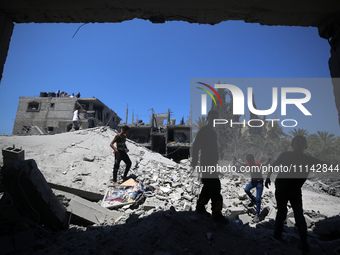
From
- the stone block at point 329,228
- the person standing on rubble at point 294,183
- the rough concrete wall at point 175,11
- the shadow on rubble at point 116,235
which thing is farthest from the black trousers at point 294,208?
the rough concrete wall at point 175,11

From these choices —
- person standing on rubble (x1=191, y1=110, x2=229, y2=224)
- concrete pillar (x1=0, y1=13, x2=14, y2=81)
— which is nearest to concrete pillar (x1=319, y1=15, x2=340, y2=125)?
person standing on rubble (x1=191, y1=110, x2=229, y2=224)

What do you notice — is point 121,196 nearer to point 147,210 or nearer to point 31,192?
Answer: point 147,210

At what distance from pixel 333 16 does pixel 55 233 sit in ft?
17.6

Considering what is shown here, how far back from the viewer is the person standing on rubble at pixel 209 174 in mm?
2576

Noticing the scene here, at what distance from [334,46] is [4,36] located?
4.91 m

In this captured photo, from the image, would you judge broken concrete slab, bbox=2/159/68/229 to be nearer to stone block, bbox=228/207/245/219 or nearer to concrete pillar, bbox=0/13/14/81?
concrete pillar, bbox=0/13/14/81

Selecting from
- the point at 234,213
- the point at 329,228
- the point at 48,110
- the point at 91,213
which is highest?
the point at 48,110

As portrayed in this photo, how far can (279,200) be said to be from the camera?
270 centimetres

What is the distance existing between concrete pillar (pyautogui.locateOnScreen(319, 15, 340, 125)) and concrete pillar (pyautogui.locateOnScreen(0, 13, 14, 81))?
477cm

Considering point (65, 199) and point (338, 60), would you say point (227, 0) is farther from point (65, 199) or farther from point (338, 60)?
point (65, 199)

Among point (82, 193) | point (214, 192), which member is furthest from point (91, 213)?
point (214, 192)

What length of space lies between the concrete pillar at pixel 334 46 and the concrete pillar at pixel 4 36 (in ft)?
15.7

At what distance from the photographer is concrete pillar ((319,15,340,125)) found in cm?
231

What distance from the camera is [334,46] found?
2404mm
